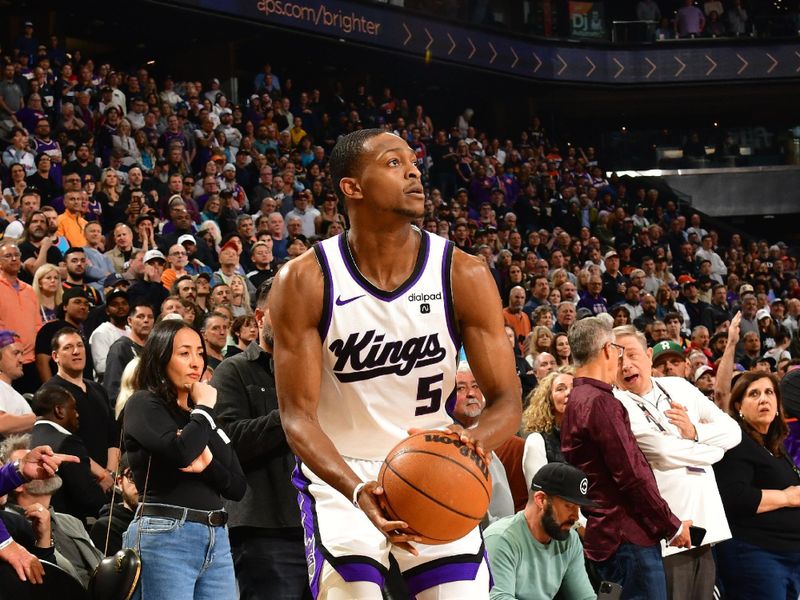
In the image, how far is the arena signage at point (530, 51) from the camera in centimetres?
2089

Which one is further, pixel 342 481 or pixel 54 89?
pixel 54 89

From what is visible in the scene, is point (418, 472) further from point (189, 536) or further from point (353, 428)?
point (189, 536)

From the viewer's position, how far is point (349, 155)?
12.2 ft

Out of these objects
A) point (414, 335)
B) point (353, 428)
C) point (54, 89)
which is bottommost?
point (353, 428)

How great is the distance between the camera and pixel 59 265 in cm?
949

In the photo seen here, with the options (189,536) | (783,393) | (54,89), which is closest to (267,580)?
(189,536)

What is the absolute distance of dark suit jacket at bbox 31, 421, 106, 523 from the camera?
6109mm

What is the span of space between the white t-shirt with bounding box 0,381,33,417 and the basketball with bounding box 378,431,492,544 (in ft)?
13.2

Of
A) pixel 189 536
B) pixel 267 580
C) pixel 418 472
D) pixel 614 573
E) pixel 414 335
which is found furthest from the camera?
pixel 614 573

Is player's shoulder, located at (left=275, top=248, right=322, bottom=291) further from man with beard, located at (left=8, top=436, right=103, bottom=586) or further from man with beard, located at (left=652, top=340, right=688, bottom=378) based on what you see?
man with beard, located at (left=652, top=340, right=688, bottom=378)

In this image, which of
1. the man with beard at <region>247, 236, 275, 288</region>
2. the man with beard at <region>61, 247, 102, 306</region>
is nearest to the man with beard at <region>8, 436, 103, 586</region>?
the man with beard at <region>61, 247, 102, 306</region>

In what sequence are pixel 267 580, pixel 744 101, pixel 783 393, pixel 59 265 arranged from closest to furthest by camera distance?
pixel 267 580
pixel 783 393
pixel 59 265
pixel 744 101

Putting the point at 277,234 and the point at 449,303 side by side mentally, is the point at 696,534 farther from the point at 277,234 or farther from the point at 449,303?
the point at 277,234

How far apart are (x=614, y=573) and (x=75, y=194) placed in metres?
6.91
